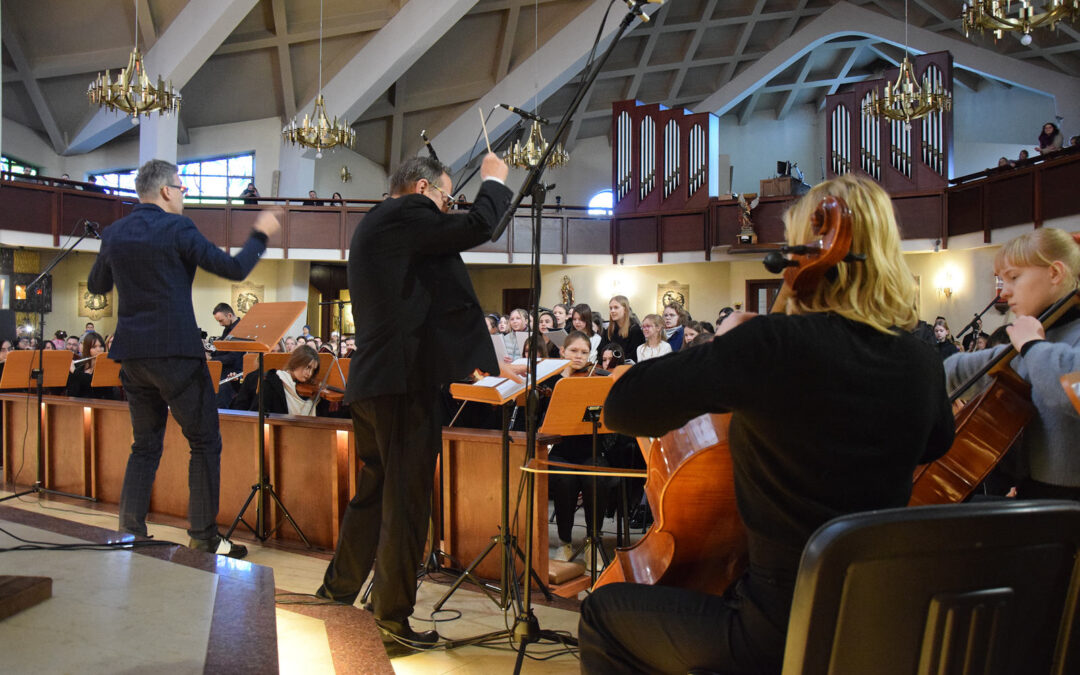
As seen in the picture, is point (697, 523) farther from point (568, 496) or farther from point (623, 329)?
point (623, 329)

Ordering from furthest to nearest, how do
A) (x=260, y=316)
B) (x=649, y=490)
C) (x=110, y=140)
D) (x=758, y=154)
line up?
(x=758, y=154) < (x=110, y=140) < (x=260, y=316) < (x=649, y=490)

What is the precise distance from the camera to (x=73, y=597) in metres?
2.15

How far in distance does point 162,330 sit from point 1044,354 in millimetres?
3120

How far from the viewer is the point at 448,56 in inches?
633

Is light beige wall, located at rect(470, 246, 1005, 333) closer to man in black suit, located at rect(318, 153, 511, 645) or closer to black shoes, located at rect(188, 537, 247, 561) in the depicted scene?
black shoes, located at rect(188, 537, 247, 561)

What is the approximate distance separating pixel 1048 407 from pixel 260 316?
3238mm

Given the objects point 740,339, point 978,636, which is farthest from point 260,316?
point 978,636

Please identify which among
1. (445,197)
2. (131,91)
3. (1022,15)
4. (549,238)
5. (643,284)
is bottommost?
(445,197)

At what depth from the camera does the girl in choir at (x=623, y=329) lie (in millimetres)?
6992


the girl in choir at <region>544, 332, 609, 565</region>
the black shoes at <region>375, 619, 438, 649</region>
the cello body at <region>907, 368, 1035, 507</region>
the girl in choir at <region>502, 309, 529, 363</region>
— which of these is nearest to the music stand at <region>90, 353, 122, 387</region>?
the girl in choir at <region>544, 332, 609, 565</region>

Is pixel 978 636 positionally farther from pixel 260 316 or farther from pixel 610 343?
pixel 610 343

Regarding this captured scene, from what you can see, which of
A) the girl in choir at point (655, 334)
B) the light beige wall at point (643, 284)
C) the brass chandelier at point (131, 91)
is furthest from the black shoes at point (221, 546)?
the light beige wall at point (643, 284)

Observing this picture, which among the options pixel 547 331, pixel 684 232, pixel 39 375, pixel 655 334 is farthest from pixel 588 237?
pixel 39 375

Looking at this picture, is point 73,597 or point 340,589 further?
point 340,589
